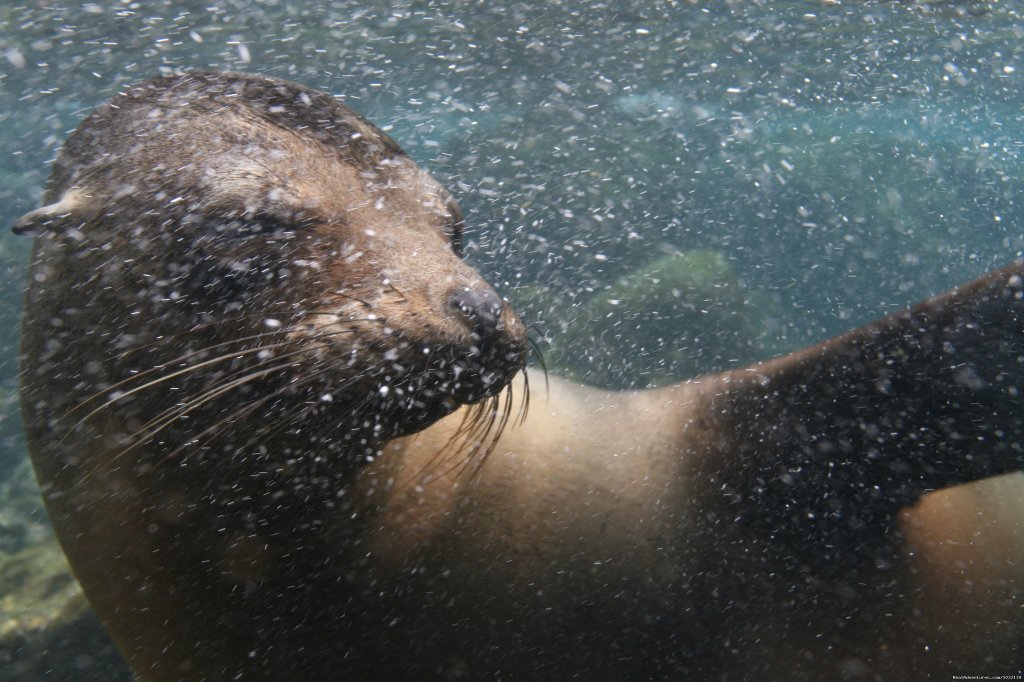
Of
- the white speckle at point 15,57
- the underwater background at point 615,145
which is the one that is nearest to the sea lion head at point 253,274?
the underwater background at point 615,145

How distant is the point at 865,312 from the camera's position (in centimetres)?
2247

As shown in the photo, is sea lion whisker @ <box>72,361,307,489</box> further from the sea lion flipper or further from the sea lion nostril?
the sea lion flipper

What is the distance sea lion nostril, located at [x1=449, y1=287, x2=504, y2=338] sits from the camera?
4.67 feet

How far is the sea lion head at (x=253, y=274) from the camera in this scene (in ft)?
4.57

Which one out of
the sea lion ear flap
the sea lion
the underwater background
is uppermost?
the sea lion ear flap

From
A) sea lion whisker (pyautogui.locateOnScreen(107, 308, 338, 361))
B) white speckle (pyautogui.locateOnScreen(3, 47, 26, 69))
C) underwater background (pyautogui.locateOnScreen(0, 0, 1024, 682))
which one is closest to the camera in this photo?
sea lion whisker (pyautogui.locateOnScreen(107, 308, 338, 361))

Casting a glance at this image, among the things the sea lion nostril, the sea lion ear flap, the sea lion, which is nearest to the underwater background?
the sea lion

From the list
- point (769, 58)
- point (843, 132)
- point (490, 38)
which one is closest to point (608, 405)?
point (490, 38)

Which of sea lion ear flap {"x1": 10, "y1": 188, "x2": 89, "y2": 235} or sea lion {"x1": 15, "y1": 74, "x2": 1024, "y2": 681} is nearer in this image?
sea lion {"x1": 15, "y1": 74, "x2": 1024, "y2": 681}

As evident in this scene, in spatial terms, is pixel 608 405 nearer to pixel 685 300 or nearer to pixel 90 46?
pixel 685 300

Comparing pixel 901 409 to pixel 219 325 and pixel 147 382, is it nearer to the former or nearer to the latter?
pixel 219 325

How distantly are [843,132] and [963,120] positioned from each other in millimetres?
5608

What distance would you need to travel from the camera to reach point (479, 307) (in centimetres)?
143

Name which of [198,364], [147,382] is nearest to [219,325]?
[198,364]
